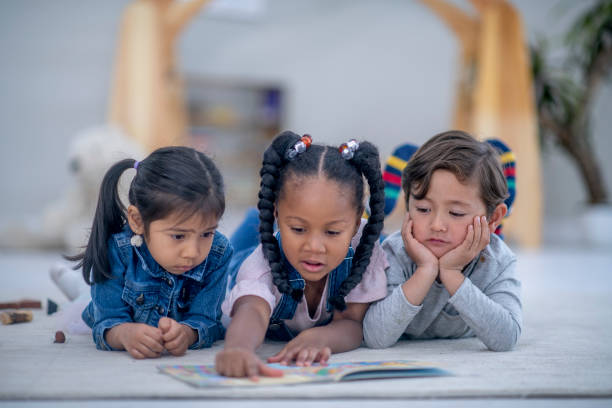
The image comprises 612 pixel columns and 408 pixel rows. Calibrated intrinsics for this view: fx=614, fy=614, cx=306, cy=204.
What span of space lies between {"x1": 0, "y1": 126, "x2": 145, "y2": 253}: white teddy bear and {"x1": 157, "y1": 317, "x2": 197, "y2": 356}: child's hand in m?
2.31

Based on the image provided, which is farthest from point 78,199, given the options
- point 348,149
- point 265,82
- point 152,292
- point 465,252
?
point 465,252

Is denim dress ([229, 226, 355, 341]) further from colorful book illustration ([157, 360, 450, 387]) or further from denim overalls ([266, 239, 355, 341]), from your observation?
colorful book illustration ([157, 360, 450, 387])

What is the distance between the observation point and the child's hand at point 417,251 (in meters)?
1.42

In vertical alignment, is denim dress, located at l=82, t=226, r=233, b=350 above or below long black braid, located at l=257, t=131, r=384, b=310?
below

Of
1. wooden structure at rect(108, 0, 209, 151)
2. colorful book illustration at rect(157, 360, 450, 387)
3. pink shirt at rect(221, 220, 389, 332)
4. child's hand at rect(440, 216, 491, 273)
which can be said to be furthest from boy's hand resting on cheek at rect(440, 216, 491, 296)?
wooden structure at rect(108, 0, 209, 151)

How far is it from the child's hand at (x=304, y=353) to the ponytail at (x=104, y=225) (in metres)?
0.43

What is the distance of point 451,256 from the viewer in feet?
4.71

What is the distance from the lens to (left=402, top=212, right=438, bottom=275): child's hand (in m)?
1.42

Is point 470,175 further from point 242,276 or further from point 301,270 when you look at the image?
point 242,276

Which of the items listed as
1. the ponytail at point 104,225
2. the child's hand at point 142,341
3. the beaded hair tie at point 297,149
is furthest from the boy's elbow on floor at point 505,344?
the ponytail at point 104,225

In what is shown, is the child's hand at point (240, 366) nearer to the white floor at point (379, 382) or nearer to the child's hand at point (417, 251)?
the white floor at point (379, 382)

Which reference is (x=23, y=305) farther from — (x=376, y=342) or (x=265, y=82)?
(x=265, y=82)

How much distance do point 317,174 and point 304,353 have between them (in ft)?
1.22

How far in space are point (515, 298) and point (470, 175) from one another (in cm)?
32
